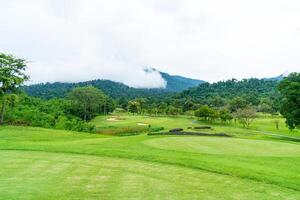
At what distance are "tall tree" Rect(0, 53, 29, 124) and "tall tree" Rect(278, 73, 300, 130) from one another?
3177cm

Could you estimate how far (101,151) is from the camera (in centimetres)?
1647

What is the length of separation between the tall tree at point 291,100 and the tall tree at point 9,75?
1251 inches

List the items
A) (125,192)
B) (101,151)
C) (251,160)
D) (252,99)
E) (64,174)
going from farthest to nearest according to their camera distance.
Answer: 1. (252,99)
2. (101,151)
3. (251,160)
4. (64,174)
5. (125,192)

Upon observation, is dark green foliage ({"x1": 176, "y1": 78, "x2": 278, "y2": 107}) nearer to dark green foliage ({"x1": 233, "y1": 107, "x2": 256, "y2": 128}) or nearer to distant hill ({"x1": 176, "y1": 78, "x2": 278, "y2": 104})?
distant hill ({"x1": 176, "y1": 78, "x2": 278, "y2": 104})

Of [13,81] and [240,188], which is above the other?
[13,81]

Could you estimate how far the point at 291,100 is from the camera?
4162 centimetres

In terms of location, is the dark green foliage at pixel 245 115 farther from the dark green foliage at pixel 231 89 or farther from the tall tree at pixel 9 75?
the dark green foliage at pixel 231 89

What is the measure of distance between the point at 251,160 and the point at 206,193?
23.3 ft

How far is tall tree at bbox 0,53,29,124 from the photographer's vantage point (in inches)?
1416

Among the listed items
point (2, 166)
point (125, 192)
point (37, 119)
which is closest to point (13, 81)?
point (37, 119)

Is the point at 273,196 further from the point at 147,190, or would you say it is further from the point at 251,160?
the point at 251,160

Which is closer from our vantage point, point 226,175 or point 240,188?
point 240,188

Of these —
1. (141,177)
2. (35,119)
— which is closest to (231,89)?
(35,119)

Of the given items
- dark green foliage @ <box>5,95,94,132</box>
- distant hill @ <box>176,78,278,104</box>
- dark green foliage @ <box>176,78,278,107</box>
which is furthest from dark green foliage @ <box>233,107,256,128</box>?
distant hill @ <box>176,78,278,104</box>
